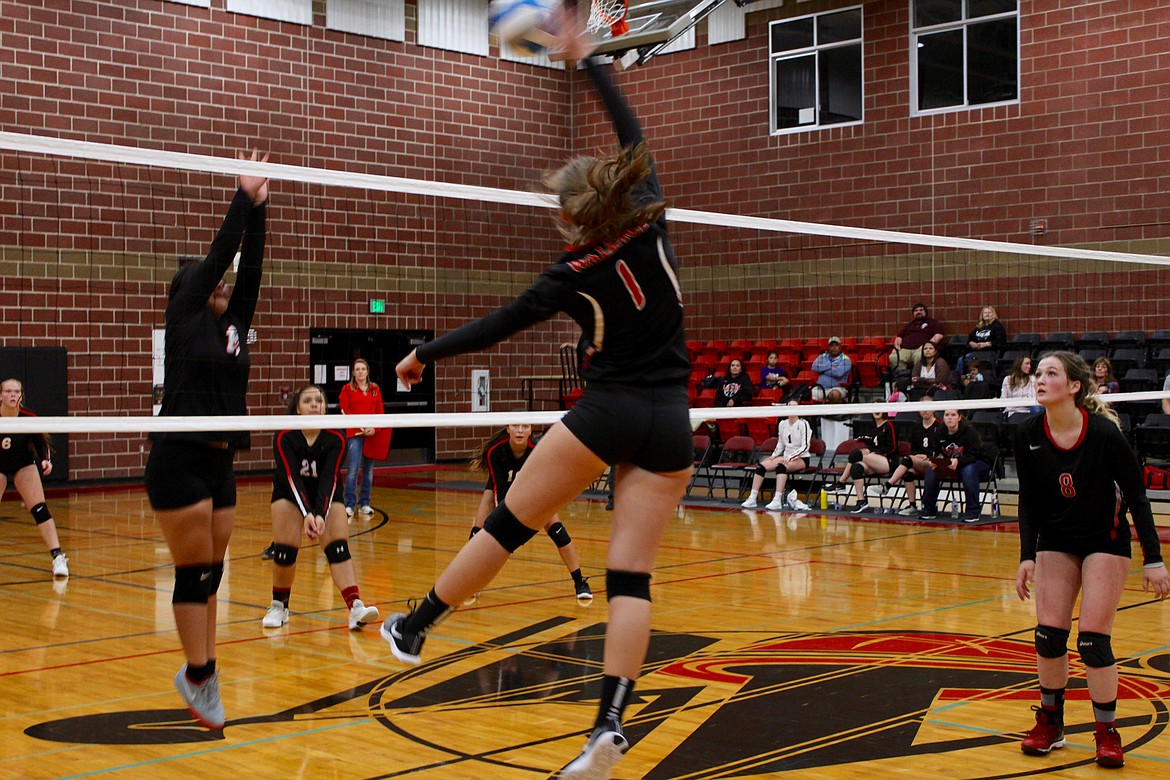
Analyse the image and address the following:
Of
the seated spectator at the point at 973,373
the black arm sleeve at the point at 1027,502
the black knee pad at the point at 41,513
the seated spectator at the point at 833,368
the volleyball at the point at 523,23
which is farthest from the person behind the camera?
the seated spectator at the point at 833,368

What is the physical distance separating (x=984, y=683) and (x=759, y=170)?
14778 millimetres

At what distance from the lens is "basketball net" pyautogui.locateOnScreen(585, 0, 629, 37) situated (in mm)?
18047

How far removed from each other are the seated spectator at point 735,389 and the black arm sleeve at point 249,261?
11.5 metres

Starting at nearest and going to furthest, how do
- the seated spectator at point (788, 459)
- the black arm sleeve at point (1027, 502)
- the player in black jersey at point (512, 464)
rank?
the black arm sleeve at point (1027, 502)
the player in black jersey at point (512, 464)
the seated spectator at point (788, 459)

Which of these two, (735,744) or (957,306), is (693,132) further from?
(735,744)

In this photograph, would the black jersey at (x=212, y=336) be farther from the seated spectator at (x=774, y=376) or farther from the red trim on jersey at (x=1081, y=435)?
the seated spectator at (x=774, y=376)

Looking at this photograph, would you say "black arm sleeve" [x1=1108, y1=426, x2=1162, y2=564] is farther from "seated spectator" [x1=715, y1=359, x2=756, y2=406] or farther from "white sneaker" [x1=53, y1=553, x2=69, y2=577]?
"seated spectator" [x1=715, y1=359, x2=756, y2=406]

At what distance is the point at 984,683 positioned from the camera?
248 inches

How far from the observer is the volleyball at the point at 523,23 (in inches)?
167

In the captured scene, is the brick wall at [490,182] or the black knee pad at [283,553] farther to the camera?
the brick wall at [490,182]

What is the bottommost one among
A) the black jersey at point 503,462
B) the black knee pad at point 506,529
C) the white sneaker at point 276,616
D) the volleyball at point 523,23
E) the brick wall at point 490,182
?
the white sneaker at point 276,616

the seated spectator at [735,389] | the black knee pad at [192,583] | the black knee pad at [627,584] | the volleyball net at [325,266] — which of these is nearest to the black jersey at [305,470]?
the black knee pad at [192,583]

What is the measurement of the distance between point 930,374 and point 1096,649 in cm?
1122

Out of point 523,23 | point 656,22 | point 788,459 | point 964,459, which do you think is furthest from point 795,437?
point 523,23
